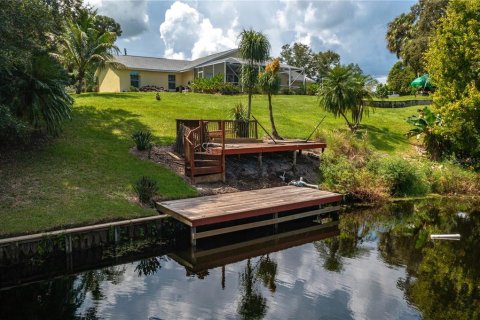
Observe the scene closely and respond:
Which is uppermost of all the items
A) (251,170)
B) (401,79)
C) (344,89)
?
(401,79)

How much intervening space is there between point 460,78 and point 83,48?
919 inches

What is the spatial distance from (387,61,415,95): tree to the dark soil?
109ft

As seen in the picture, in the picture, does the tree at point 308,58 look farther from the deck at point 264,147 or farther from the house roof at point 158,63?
the deck at point 264,147

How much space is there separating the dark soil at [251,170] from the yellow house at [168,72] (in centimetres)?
1869

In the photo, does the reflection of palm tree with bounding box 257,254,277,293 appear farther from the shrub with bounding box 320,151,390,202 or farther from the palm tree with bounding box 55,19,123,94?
the palm tree with bounding box 55,19,123,94

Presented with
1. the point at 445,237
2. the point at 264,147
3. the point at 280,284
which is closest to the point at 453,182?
the point at 445,237

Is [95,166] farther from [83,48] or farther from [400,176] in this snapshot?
[83,48]

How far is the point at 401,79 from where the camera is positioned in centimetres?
4731

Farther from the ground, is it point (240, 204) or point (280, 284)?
point (240, 204)

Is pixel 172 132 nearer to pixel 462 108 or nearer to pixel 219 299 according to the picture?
pixel 219 299

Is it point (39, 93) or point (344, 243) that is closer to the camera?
point (344, 243)

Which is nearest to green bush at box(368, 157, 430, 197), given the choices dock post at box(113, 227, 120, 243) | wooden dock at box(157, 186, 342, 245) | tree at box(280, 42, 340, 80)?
wooden dock at box(157, 186, 342, 245)

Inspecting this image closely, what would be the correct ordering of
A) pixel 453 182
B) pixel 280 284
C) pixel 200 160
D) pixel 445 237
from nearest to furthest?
1. pixel 280 284
2. pixel 445 237
3. pixel 200 160
4. pixel 453 182

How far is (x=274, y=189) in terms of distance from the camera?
13977 mm
